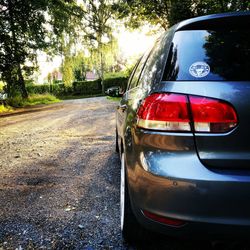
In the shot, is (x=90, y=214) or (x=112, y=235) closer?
(x=112, y=235)

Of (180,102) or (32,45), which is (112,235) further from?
(32,45)

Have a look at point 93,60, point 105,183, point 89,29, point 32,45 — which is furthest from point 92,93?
point 105,183

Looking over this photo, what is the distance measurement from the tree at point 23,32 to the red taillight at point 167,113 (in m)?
19.2

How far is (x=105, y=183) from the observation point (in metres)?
4.59

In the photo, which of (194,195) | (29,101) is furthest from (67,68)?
(194,195)

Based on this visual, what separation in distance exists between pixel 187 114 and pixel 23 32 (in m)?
21.2

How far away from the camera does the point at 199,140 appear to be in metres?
2.15

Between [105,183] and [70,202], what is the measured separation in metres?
0.74

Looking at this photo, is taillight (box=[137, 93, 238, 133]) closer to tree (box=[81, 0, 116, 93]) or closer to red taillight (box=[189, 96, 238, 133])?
red taillight (box=[189, 96, 238, 133])

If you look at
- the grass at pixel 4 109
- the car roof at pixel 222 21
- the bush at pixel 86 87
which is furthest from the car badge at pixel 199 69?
the bush at pixel 86 87

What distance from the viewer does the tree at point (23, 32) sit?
803 inches

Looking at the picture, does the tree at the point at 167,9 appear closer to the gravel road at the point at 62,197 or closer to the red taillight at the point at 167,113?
the gravel road at the point at 62,197

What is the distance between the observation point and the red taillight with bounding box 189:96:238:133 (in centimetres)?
213

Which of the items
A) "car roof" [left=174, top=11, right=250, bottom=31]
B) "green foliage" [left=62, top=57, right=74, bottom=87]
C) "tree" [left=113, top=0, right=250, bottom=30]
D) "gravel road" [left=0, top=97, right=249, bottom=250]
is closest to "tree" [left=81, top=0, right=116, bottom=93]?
"green foliage" [left=62, top=57, right=74, bottom=87]
